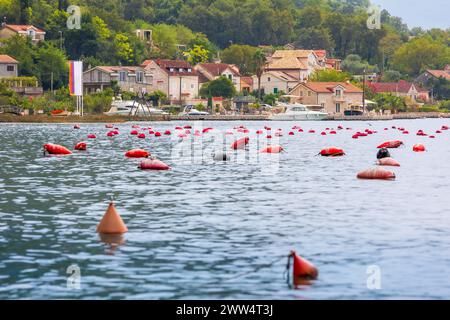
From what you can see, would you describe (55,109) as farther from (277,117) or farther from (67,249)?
(67,249)

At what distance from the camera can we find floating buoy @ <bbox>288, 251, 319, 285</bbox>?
27.1 metres

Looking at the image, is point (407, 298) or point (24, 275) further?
point (24, 275)

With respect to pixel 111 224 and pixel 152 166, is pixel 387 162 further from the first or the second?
pixel 111 224

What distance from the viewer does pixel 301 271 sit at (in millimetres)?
27203

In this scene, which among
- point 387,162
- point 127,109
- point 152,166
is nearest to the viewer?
point 152,166

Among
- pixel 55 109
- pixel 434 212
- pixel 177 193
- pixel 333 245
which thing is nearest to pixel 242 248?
pixel 333 245

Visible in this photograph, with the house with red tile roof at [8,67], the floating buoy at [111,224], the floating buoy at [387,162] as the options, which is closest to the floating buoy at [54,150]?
the floating buoy at [387,162]

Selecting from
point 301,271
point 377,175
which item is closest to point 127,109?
point 377,175

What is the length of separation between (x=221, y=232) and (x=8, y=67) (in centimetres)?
15515

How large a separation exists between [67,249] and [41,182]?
2196cm

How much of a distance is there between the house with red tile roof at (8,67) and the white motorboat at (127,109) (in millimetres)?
19240

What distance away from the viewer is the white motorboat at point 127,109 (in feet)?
586
